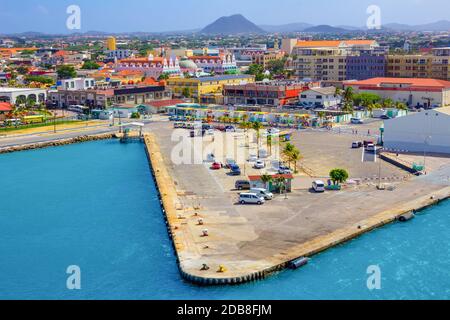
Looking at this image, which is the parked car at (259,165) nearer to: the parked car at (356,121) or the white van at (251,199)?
the white van at (251,199)

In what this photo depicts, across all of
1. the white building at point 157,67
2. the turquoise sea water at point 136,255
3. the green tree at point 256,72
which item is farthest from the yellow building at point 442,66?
the turquoise sea water at point 136,255

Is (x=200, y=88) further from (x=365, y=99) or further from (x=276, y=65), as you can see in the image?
(x=276, y=65)

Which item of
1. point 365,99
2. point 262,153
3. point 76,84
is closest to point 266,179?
point 262,153

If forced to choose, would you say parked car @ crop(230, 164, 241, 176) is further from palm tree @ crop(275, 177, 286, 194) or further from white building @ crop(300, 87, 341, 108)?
white building @ crop(300, 87, 341, 108)

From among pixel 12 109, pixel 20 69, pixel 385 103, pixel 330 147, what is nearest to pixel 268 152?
pixel 330 147

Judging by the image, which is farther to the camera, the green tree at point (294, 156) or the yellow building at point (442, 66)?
the yellow building at point (442, 66)
